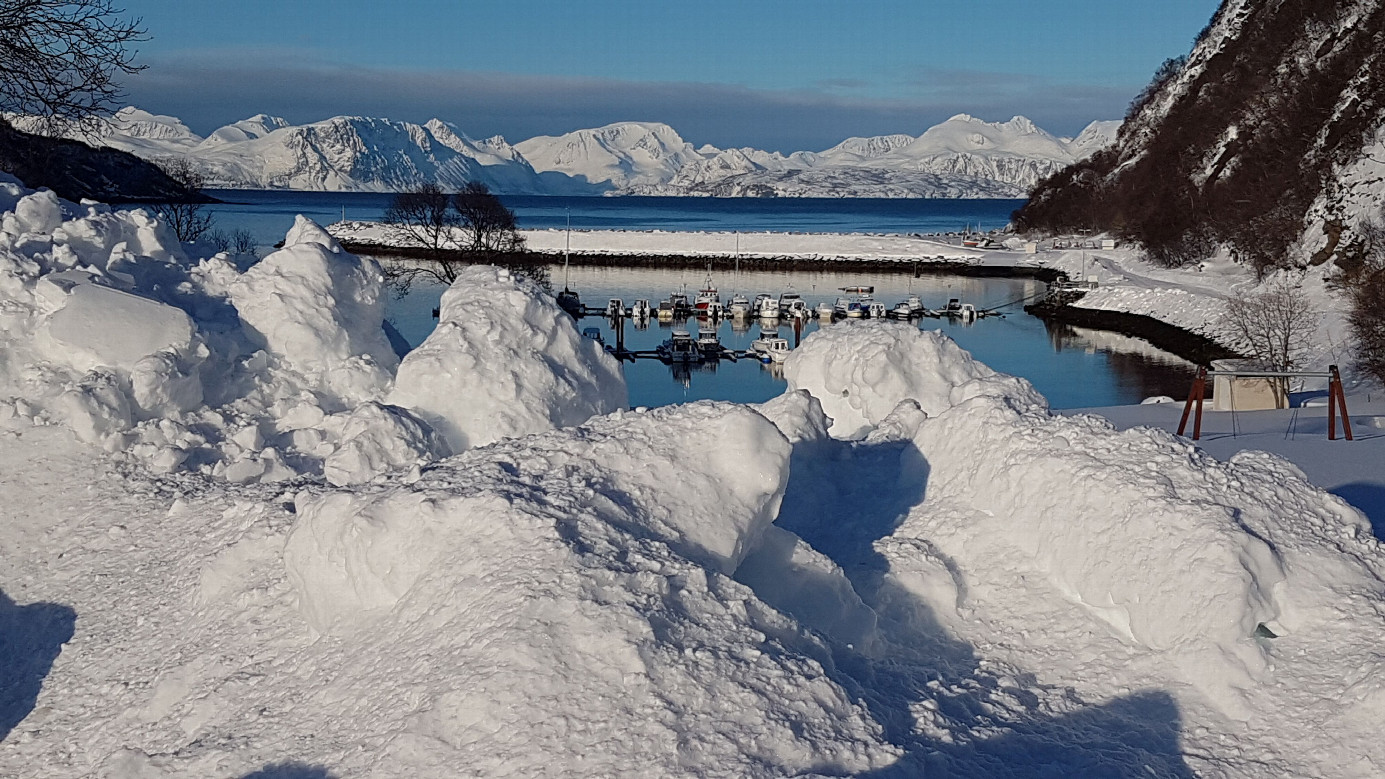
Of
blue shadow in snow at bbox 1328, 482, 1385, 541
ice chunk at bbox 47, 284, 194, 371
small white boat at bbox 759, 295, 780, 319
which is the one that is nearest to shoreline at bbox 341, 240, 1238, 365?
small white boat at bbox 759, 295, 780, 319

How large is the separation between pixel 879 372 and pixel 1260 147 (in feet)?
165

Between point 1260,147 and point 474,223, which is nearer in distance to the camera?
point 1260,147

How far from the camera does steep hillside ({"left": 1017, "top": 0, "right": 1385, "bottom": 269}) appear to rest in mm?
44156

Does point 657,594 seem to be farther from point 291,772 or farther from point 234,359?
point 234,359

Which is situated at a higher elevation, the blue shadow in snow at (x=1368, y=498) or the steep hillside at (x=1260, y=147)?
the steep hillside at (x=1260, y=147)

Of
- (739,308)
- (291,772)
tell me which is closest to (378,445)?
(291,772)

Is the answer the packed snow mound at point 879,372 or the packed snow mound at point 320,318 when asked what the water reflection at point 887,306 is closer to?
the packed snow mound at point 879,372

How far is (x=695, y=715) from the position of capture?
17.2 feet

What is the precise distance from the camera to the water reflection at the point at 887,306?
4344cm

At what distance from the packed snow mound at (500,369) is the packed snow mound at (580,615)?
13.2 feet

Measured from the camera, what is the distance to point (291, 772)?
17.6 ft

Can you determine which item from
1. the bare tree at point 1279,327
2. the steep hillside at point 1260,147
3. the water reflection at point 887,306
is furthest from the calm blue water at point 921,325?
the steep hillside at point 1260,147

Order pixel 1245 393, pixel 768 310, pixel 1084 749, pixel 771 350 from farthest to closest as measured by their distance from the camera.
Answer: pixel 768 310 → pixel 771 350 → pixel 1245 393 → pixel 1084 749

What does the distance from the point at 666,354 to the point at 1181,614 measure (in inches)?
1783
